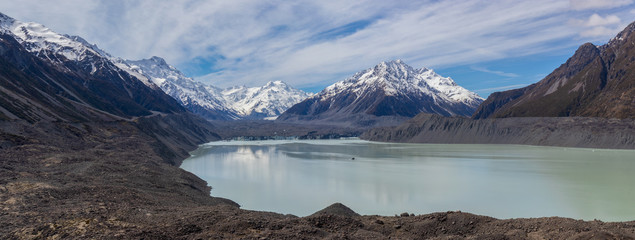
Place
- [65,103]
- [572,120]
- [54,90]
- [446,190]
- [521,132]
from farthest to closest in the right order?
[521,132] < [572,120] < [54,90] < [65,103] < [446,190]

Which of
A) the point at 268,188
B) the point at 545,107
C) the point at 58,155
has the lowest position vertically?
the point at 268,188

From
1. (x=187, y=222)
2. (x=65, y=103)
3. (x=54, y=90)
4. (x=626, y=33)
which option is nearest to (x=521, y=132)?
(x=626, y=33)

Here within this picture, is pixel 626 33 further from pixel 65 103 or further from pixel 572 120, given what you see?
pixel 65 103

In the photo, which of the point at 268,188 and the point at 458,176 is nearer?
the point at 268,188

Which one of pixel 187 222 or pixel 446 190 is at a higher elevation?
pixel 187 222

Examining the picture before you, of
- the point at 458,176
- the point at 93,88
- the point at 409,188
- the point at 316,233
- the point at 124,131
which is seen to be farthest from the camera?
the point at 93,88

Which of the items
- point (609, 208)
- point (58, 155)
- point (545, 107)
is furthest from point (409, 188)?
point (545, 107)

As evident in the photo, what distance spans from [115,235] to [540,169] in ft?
186

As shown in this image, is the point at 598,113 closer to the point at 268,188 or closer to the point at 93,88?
the point at 268,188

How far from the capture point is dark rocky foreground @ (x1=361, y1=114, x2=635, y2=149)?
10450cm

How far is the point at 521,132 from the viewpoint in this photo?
131 m

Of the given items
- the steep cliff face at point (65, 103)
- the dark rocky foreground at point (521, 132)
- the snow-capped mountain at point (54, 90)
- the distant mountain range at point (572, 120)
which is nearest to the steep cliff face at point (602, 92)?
the distant mountain range at point (572, 120)

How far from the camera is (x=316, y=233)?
15.6 metres

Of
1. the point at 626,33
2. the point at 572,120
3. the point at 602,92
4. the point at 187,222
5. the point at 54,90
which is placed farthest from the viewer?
the point at 626,33
